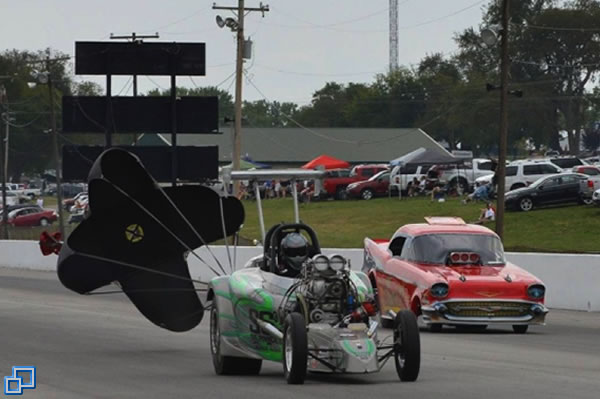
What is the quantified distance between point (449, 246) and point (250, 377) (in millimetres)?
7834

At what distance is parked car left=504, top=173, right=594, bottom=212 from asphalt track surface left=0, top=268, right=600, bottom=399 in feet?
96.6

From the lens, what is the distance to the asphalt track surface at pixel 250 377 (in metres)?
13.0

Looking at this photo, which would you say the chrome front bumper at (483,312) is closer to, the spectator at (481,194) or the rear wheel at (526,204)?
the rear wheel at (526,204)

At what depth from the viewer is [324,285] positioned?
44.5 feet

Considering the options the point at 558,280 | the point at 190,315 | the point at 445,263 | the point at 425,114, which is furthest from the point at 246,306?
the point at 425,114

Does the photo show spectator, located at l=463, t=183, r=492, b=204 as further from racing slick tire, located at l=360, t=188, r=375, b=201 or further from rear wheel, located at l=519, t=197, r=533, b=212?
racing slick tire, located at l=360, t=188, r=375, b=201

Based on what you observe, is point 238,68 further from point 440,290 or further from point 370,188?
point 440,290

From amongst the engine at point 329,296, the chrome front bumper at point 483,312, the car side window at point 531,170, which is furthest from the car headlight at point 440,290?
the car side window at point 531,170

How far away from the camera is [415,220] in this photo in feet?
184

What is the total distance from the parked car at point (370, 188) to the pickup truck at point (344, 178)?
577 mm

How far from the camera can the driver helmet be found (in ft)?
47.7

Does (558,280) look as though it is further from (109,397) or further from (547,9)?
(547,9)

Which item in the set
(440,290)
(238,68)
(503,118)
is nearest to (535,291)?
(440,290)

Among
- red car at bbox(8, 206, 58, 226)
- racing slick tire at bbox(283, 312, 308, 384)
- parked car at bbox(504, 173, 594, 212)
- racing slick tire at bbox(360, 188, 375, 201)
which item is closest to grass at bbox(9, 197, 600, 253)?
parked car at bbox(504, 173, 594, 212)
